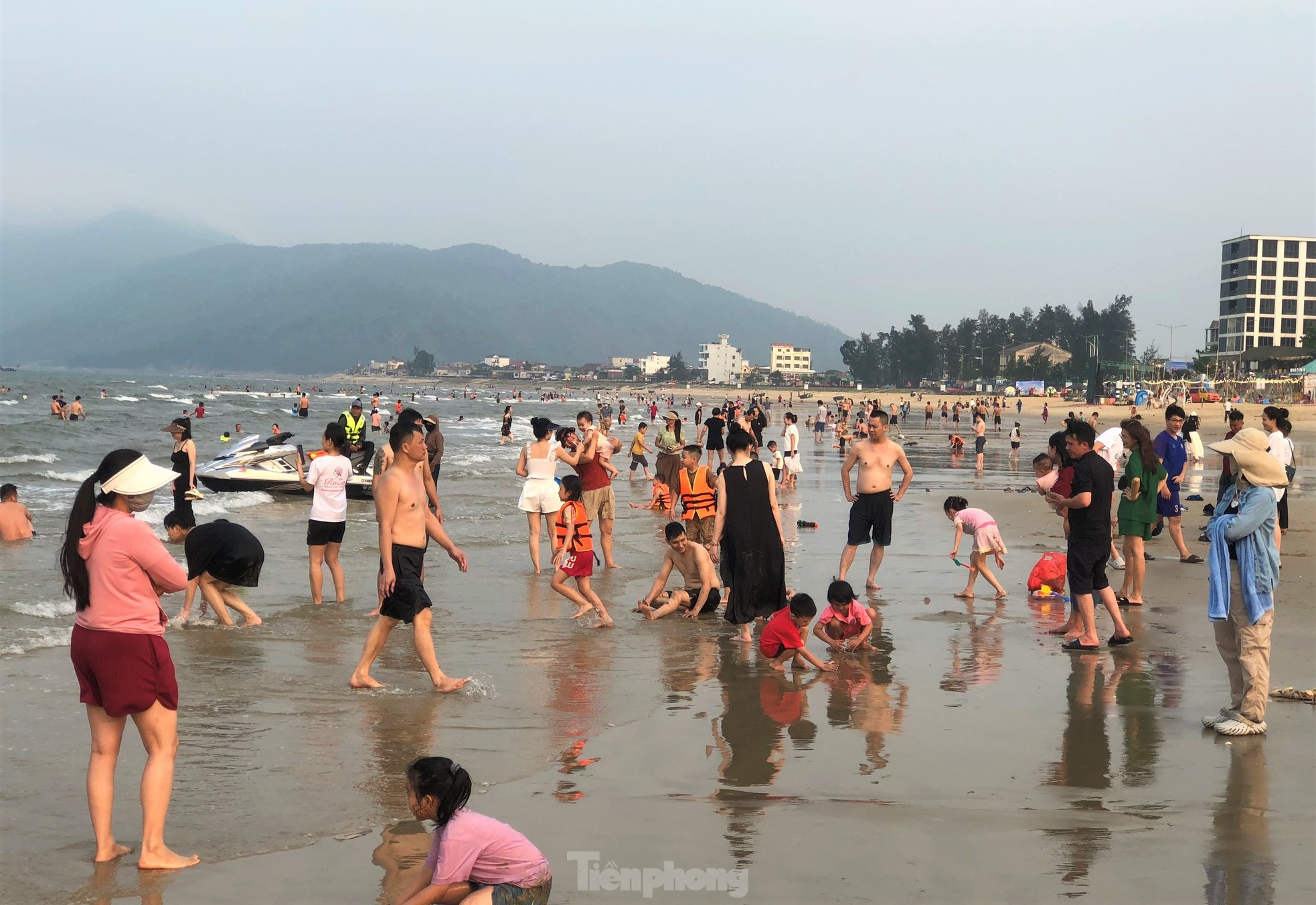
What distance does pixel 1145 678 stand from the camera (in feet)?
23.7

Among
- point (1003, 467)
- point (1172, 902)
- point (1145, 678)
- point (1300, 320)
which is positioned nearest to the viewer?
point (1172, 902)

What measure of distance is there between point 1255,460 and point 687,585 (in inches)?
196

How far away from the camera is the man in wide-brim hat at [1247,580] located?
593 centimetres

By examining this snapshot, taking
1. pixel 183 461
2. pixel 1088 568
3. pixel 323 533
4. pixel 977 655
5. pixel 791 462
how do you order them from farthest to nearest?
pixel 791 462, pixel 183 461, pixel 323 533, pixel 1088 568, pixel 977 655

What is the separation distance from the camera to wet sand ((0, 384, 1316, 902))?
4.31m

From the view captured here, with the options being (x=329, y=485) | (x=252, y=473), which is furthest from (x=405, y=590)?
(x=252, y=473)

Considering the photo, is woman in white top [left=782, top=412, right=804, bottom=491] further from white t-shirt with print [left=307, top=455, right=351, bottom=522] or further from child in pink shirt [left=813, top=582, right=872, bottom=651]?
child in pink shirt [left=813, top=582, right=872, bottom=651]

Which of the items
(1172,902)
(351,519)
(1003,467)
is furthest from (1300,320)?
(1172,902)

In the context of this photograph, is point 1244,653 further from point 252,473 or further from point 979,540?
point 252,473

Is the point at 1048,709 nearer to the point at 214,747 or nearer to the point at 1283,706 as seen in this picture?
the point at 1283,706

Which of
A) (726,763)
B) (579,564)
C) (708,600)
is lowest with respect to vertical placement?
(726,763)

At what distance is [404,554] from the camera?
7074 mm

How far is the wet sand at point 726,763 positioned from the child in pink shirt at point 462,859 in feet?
1.08

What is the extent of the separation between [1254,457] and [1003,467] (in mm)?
24360
